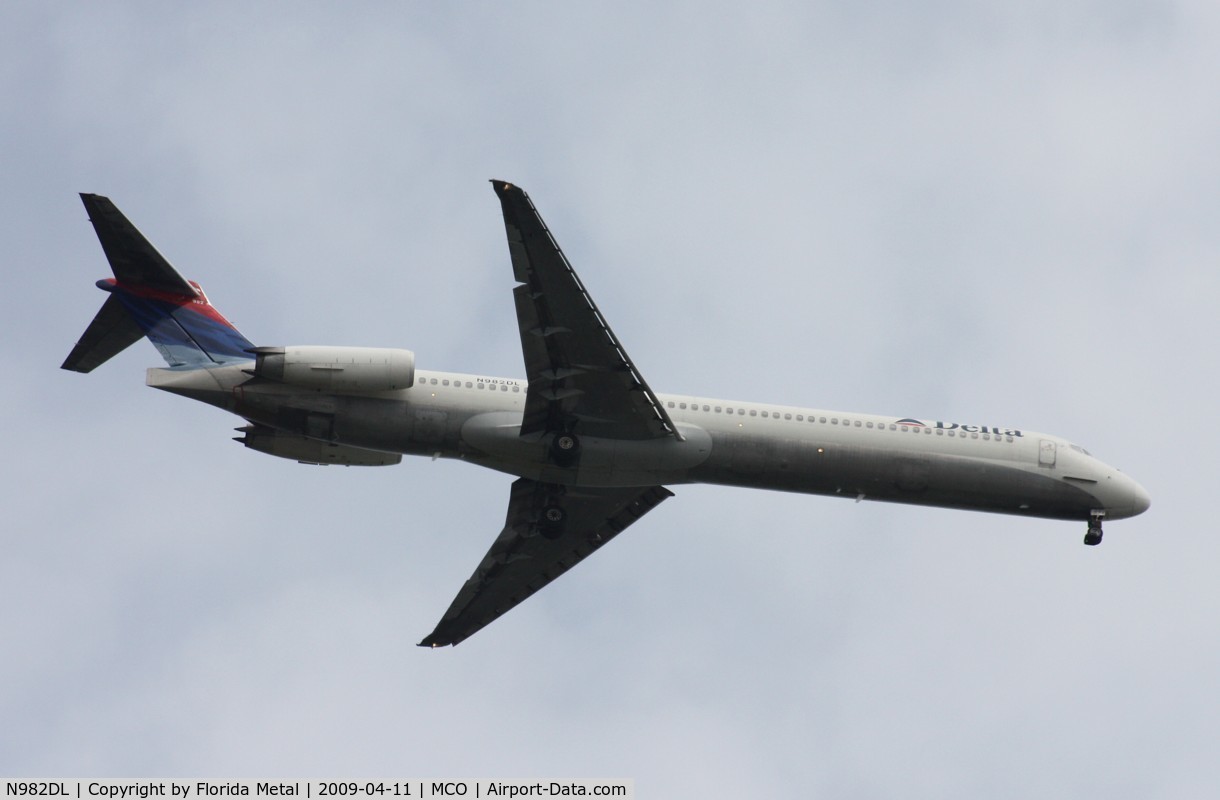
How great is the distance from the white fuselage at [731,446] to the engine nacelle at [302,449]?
1.19 feet

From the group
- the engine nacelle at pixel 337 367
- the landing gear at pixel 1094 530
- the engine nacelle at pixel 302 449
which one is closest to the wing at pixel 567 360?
the engine nacelle at pixel 337 367

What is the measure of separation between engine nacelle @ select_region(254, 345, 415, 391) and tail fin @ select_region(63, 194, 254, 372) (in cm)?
158

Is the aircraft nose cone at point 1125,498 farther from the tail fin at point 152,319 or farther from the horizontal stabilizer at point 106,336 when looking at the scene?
the horizontal stabilizer at point 106,336

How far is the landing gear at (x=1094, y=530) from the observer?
4400cm

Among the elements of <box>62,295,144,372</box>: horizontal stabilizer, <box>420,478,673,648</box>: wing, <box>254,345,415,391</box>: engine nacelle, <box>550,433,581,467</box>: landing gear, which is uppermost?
<box>62,295,144,372</box>: horizontal stabilizer

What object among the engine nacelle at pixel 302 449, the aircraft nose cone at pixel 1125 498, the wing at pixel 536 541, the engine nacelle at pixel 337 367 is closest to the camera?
the engine nacelle at pixel 337 367

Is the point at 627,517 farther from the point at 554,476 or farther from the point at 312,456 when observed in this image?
the point at 312,456

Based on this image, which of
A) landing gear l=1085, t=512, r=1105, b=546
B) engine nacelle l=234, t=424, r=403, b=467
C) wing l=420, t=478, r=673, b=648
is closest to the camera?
engine nacelle l=234, t=424, r=403, b=467

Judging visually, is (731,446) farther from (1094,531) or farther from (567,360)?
(1094,531)

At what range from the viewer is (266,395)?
39250 mm

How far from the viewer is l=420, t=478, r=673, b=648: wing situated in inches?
1752

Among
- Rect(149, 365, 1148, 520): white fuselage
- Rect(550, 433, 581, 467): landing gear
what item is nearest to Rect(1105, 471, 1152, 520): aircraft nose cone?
Rect(149, 365, 1148, 520): white fuselage

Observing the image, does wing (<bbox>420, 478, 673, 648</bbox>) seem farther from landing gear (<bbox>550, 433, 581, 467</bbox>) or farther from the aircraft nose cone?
the aircraft nose cone

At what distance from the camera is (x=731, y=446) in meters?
41.1
